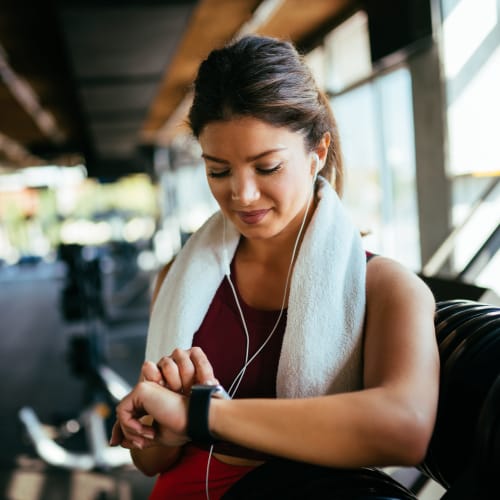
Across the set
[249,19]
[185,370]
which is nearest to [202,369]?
[185,370]

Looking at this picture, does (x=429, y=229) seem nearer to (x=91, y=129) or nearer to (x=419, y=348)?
(x=419, y=348)

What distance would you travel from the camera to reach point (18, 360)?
5512mm

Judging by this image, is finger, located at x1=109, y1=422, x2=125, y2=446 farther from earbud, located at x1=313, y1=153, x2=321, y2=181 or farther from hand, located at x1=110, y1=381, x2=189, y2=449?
earbud, located at x1=313, y1=153, x2=321, y2=181

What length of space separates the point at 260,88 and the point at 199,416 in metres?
0.57

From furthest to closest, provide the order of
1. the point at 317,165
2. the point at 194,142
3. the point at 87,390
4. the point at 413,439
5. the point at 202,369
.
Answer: the point at 87,390
the point at 194,142
the point at 317,165
the point at 202,369
the point at 413,439

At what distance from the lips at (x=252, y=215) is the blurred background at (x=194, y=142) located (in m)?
0.31

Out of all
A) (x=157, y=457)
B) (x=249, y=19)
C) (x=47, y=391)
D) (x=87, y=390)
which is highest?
(x=249, y=19)

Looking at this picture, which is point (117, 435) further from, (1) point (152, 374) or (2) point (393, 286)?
(2) point (393, 286)

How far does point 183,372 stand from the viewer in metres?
0.88

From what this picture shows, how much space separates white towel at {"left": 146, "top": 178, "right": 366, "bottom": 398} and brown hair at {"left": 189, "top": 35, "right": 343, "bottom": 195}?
0.54 ft

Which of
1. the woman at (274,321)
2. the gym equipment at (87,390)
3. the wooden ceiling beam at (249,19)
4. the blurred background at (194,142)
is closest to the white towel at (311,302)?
the woman at (274,321)

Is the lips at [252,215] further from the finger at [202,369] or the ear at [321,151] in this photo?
the finger at [202,369]

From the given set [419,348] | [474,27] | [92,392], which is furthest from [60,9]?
[419,348]

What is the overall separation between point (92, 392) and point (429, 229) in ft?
8.26
